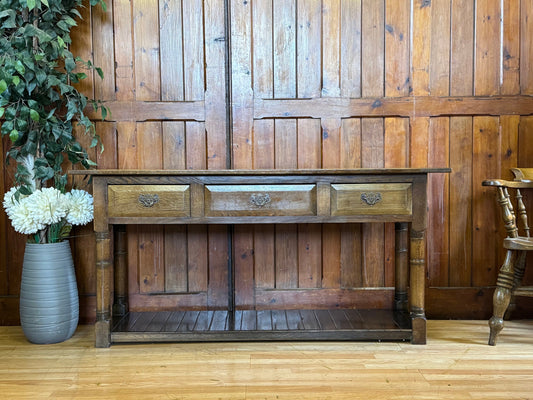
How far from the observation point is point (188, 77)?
2334 millimetres

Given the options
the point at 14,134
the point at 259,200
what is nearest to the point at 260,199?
the point at 259,200

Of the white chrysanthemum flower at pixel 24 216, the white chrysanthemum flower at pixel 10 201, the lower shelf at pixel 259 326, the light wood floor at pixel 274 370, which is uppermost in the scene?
the white chrysanthemum flower at pixel 10 201

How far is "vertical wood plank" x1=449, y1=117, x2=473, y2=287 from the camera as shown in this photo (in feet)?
7.80

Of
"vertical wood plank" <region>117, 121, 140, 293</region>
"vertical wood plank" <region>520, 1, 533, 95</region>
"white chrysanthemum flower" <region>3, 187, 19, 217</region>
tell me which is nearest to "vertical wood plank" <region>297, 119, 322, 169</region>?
"vertical wood plank" <region>117, 121, 140, 293</region>

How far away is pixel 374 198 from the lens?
75.2 inches

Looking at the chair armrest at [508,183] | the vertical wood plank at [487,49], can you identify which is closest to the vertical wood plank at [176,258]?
the chair armrest at [508,183]

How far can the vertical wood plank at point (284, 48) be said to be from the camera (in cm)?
231

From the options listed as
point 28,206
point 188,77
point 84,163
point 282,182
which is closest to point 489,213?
point 282,182

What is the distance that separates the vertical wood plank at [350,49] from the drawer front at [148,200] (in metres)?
1.10

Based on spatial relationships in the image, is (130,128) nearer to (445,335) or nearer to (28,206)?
(28,206)

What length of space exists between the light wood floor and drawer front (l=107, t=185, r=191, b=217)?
64cm

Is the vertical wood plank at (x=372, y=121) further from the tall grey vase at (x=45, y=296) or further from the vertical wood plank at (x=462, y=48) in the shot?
the tall grey vase at (x=45, y=296)

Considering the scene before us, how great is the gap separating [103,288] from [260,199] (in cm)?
84

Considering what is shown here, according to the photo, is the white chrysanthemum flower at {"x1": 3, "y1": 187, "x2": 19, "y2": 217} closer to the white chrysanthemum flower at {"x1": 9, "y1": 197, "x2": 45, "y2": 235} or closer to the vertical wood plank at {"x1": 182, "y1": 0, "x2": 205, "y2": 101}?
the white chrysanthemum flower at {"x1": 9, "y1": 197, "x2": 45, "y2": 235}
